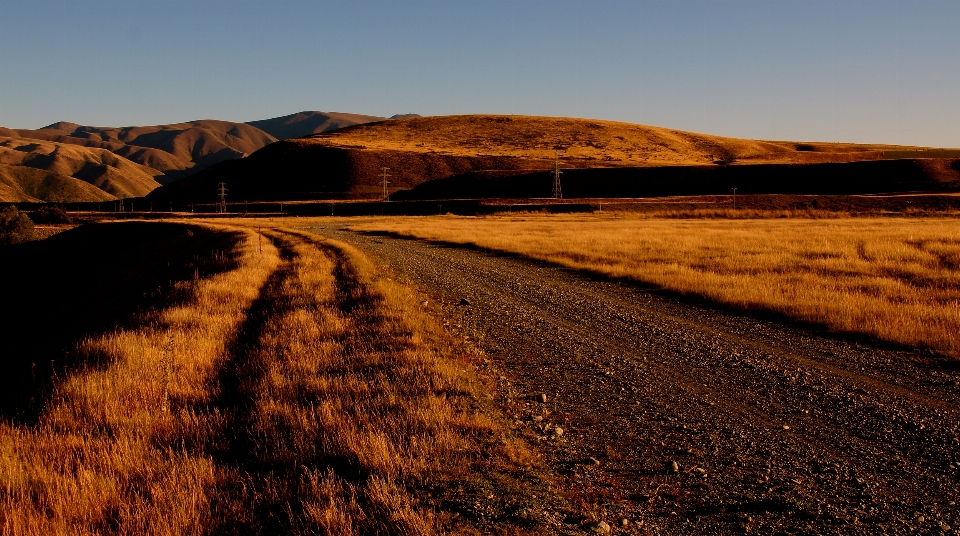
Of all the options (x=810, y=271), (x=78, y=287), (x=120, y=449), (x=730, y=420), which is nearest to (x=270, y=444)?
(x=120, y=449)

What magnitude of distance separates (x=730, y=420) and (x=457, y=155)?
125146 millimetres

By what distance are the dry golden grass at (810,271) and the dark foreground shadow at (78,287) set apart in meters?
11.5

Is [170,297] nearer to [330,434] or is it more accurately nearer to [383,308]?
[383,308]

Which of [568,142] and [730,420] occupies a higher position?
[568,142]

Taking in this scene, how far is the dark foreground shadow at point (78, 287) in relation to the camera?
28.3 ft

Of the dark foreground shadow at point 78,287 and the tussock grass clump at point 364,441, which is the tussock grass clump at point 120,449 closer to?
the tussock grass clump at point 364,441

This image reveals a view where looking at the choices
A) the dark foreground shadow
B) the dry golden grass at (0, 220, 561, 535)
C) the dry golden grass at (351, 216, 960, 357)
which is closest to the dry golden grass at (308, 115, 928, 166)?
the dark foreground shadow

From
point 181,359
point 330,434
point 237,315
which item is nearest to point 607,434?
point 330,434

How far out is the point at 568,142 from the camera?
15262 cm

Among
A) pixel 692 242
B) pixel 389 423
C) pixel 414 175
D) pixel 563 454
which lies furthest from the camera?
pixel 414 175

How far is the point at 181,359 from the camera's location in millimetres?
7832

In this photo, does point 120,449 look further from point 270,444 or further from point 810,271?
point 810,271

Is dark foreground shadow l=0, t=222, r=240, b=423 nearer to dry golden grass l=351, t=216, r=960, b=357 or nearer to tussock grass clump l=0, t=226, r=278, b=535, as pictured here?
tussock grass clump l=0, t=226, r=278, b=535

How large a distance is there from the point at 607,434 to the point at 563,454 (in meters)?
0.64
